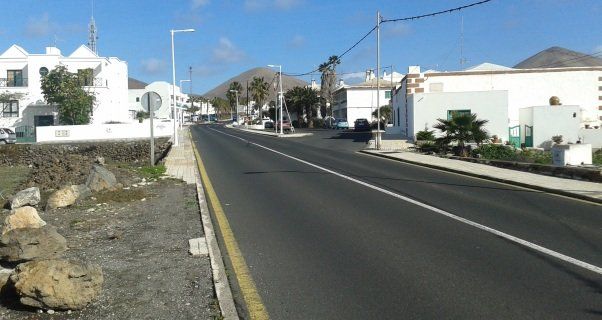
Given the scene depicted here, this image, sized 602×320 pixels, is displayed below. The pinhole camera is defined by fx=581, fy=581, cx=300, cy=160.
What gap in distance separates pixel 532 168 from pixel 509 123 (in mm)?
22028

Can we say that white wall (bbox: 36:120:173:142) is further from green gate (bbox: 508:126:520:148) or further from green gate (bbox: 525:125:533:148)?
green gate (bbox: 525:125:533:148)

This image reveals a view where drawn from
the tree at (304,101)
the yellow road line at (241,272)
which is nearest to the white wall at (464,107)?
the yellow road line at (241,272)

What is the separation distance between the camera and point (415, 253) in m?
A: 7.70

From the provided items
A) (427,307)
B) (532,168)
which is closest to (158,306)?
(427,307)

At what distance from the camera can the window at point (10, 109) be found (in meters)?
61.6

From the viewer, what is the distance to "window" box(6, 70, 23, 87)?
63.9m

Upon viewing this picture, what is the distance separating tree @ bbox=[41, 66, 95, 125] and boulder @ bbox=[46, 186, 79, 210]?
4993 cm

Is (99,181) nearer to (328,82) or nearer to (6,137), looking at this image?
(6,137)

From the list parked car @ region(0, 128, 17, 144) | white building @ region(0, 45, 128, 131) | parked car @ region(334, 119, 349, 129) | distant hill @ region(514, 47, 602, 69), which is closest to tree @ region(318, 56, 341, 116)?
parked car @ region(334, 119, 349, 129)

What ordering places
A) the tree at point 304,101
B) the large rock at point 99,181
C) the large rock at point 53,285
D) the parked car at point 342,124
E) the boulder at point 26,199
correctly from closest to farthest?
the large rock at point 53,285 < the boulder at point 26,199 < the large rock at point 99,181 < the parked car at point 342,124 < the tree at point 304,101

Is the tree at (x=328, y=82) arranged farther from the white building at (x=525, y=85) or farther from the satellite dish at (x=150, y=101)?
the satellite dish at (x=150, y=101)

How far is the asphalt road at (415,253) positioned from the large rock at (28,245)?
2545 mm

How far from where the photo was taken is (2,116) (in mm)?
61781

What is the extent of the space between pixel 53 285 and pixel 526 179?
545 inches
